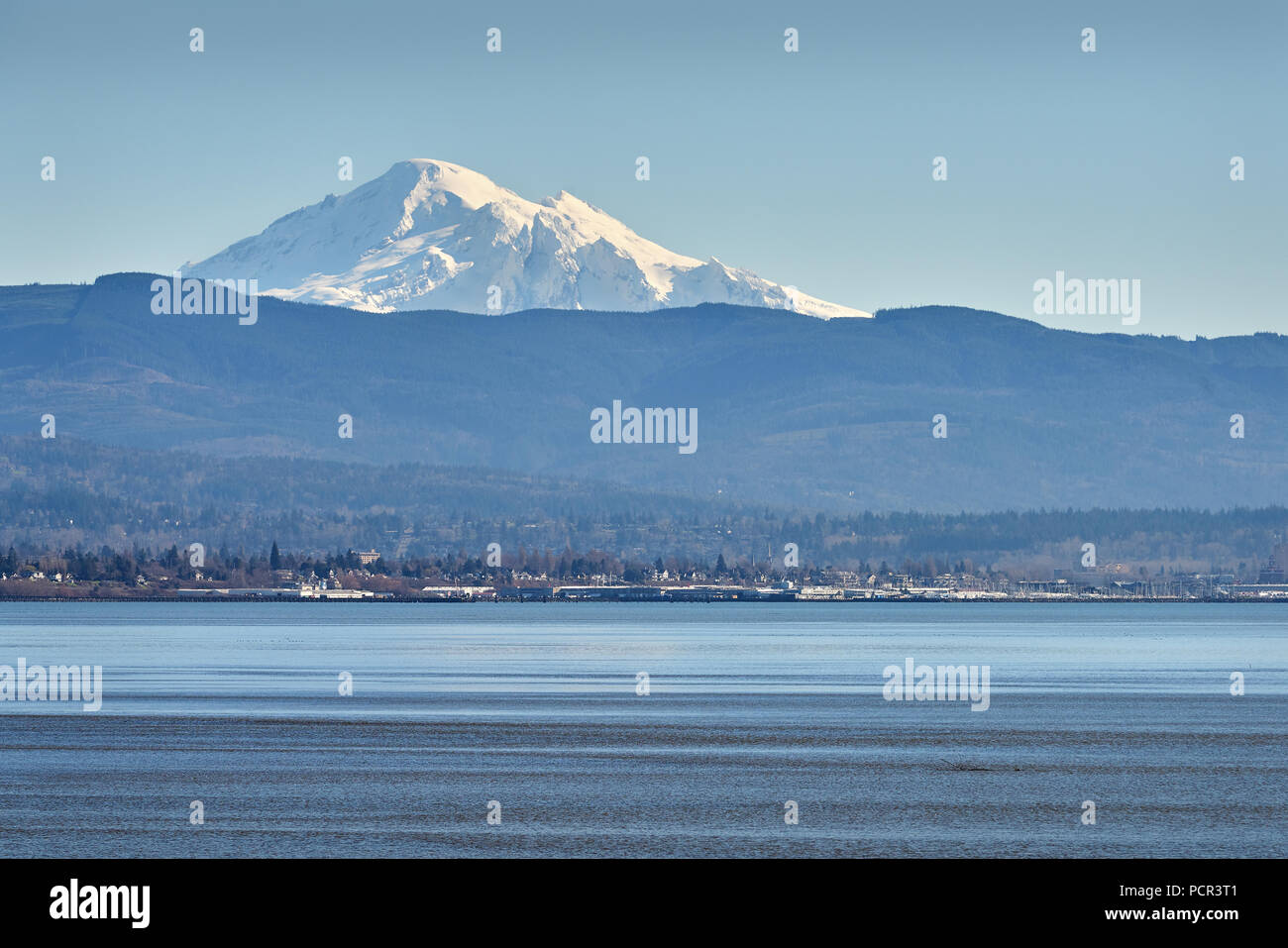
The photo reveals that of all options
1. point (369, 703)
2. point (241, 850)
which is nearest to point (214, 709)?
point (369, 703)

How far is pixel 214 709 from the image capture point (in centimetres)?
11456

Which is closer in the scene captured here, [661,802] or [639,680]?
[661,802]

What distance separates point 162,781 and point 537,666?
3385 inches

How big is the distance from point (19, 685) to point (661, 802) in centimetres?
7410

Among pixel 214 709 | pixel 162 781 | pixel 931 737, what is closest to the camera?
pixel 162 781

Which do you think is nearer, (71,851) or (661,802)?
(71,851)
